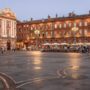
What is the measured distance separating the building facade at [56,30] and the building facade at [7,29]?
9.01 meters

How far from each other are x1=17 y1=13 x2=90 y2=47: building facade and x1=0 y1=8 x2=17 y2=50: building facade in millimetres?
9012

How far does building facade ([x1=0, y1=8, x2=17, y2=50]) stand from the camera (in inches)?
4331

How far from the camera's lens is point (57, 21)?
125 m

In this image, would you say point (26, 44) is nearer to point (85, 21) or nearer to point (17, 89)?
point (85, 21)

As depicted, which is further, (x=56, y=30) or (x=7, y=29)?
(x=56, y=30)

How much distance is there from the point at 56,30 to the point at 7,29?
23.5 metres

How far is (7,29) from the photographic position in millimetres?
111625

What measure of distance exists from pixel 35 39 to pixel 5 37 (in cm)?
2419

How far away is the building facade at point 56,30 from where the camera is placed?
385ft

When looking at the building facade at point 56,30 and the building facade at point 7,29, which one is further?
the building facade at point 56,30

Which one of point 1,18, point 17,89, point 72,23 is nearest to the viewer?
point 17,89

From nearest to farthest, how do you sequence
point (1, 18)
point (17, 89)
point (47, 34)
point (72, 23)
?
1. point (17, 89)
2. point (1, 18)
3. point (72, 23)
4. point (47, 34)

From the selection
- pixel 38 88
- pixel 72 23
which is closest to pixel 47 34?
pixel 72 23

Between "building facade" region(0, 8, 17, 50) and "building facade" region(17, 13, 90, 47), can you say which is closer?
"building facade" region(0, 8, 17, 50)
